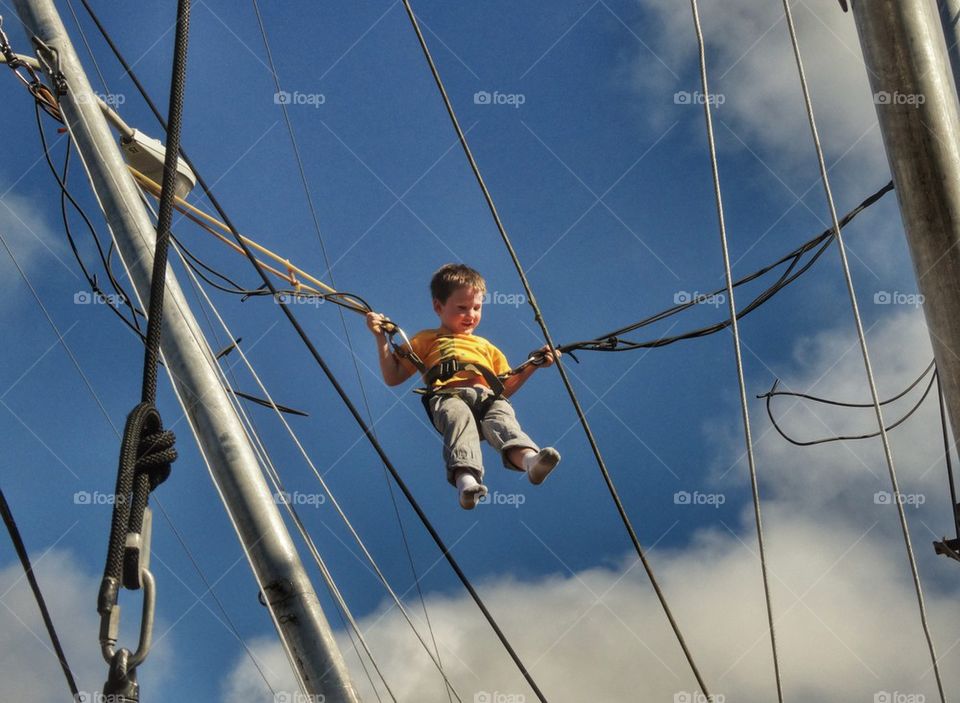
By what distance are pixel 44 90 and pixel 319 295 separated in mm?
2113

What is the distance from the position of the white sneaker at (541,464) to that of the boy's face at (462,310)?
1458mm

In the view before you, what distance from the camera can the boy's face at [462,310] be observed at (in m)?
6.84

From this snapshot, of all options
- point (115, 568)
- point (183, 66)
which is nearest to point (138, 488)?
point (115, 568)

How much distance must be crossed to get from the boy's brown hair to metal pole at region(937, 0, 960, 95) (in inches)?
129

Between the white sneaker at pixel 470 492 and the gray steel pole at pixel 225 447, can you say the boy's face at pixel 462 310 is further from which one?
the gray steel pole at pixel 225 447

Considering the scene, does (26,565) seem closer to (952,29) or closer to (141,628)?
(141,628)

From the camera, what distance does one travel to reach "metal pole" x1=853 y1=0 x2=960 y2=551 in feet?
12.6

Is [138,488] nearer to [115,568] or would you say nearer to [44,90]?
[115,568]

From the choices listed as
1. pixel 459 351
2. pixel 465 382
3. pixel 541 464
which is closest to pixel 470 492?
pixel 541 464

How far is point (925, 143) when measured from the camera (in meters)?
3.96

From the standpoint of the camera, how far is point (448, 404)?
6.22 meters

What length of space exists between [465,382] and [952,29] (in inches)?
131

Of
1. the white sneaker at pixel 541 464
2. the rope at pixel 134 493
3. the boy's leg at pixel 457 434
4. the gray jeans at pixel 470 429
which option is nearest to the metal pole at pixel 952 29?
the white sneaker at pixel 541 464

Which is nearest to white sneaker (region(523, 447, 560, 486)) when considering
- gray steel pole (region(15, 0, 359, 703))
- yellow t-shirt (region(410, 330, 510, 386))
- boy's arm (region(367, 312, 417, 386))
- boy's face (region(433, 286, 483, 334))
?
yellow t-shirt (region(410, 330, 510, 386))
